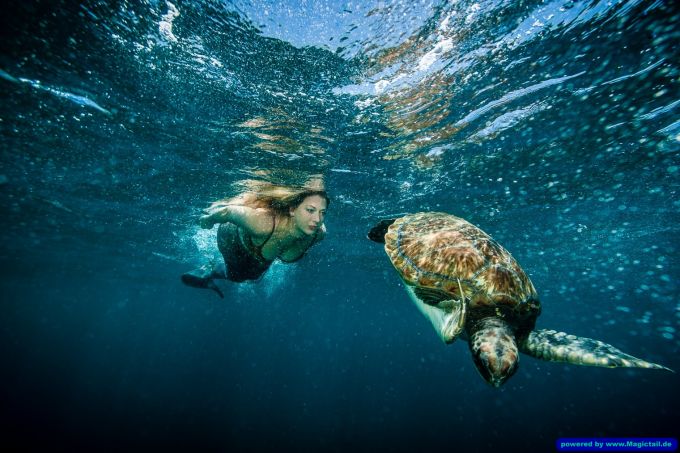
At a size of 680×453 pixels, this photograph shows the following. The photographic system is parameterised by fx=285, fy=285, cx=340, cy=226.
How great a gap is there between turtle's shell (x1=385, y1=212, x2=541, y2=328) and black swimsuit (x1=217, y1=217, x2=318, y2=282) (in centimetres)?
337

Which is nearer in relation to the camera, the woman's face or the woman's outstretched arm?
the woman's outstretched arm

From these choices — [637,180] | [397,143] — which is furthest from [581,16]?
[637,180]

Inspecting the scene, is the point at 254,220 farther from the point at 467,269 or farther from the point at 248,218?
the point at 467,269

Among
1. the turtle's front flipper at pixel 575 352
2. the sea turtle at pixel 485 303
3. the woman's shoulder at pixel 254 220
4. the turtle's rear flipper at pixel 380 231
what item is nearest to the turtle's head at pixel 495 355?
the sea turtle at pixel 485 303

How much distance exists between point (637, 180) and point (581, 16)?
10.0 meters

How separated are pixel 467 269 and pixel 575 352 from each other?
144 cm

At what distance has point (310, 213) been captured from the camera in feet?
21.2

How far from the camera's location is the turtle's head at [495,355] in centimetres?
265

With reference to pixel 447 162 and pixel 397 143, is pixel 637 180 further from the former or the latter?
pixel 397 143

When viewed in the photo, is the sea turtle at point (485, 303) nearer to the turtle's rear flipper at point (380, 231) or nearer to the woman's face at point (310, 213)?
the turtle's rear flipper at point (380, 231)

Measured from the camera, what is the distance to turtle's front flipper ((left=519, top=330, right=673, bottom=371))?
2994 mm

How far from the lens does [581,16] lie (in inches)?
208

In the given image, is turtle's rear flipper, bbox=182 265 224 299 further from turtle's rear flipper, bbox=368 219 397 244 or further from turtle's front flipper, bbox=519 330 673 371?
turtle's front flipper, bbox=519 330 673 371

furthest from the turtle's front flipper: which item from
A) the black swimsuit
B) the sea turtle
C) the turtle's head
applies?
the black swimsuit
